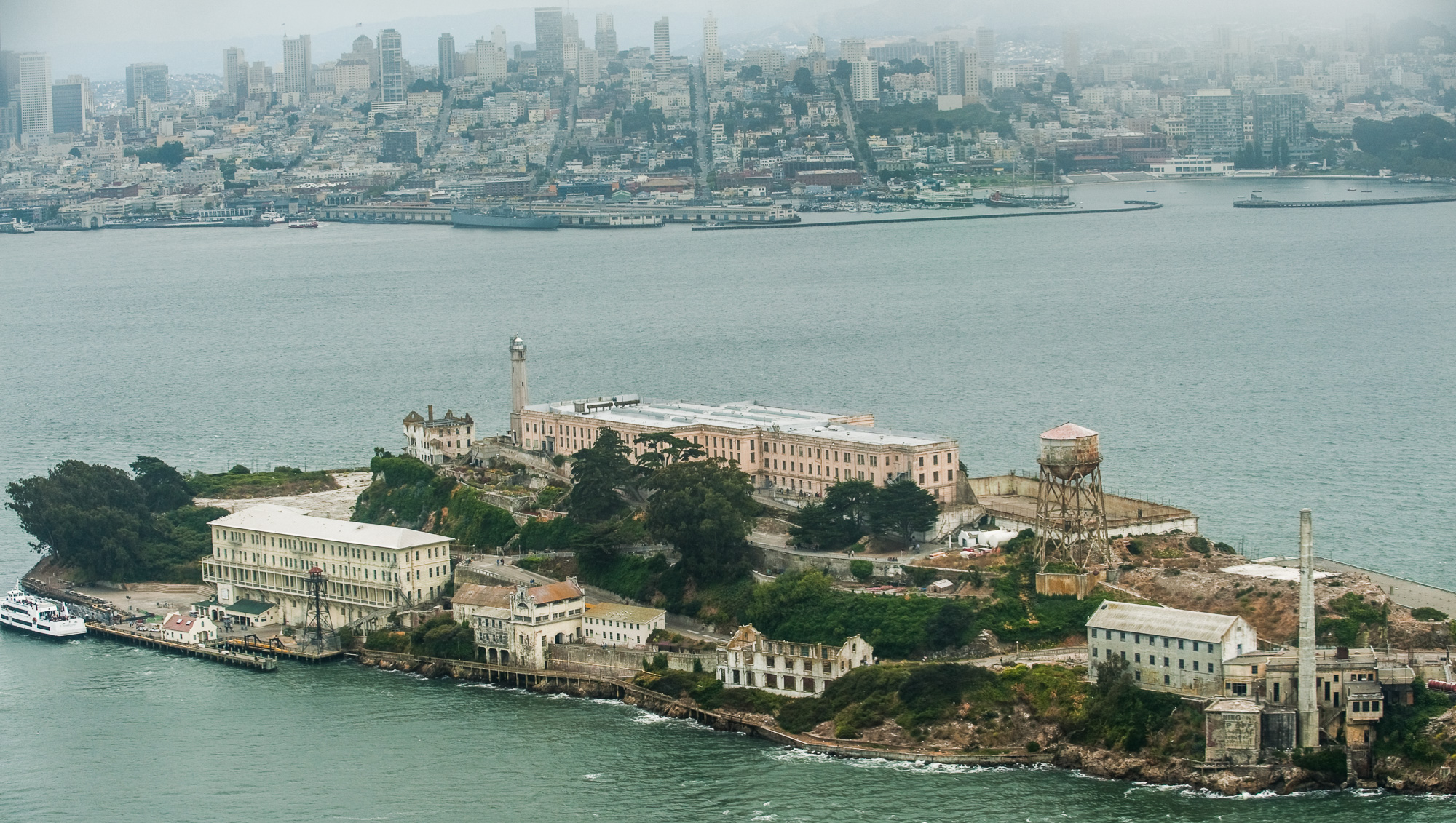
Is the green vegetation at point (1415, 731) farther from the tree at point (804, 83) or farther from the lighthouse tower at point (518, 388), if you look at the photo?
the tree at point (804, 83)

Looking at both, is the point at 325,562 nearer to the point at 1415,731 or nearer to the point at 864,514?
the point at 864,514

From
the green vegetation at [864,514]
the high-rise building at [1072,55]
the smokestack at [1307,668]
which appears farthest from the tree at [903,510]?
the high-rise building at [1072,55]

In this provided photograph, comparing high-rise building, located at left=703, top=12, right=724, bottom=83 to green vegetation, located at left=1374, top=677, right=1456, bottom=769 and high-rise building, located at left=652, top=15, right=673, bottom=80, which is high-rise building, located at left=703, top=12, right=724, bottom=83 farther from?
green vegetation, located at left=1374, top=677, right=1456, bottom=769

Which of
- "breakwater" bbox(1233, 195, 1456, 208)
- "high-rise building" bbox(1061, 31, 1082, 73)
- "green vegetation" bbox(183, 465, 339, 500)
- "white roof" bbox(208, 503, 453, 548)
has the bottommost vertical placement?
"green vegetation" bbox(183, 465, 339, 500)

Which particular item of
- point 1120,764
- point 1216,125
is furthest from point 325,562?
point 1216,125

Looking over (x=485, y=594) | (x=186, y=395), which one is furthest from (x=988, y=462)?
(x=186, y=395)

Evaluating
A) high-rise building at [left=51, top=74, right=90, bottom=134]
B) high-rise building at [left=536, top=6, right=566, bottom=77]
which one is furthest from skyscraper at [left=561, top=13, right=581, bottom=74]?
high-rise building at [left=51, top=74, right=90, bottom=134]
